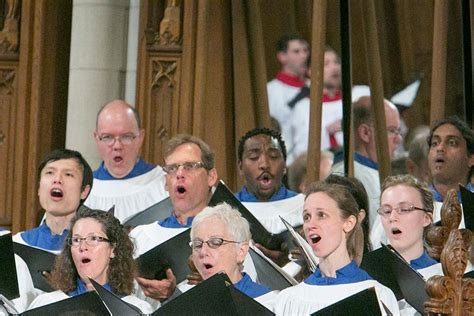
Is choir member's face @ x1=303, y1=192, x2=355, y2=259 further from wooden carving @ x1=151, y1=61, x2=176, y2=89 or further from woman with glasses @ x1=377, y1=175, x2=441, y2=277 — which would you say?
wooden carving @ x1=151, y1=61, x2=176, y2=89

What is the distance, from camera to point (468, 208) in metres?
5.65

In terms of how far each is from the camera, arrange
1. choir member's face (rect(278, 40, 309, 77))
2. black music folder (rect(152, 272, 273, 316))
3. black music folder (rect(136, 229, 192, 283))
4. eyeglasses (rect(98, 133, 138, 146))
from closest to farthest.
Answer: black music folder (rect(152, 272, 273, 316)), black music folder (rect(136, 229, 192, 283)), eyeglasses (rect(98, 133, 138, 146)), choir member's face (rect(278, 40, 309, 77))

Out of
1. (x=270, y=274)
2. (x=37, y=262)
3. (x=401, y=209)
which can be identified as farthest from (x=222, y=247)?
(x=37, y=262)

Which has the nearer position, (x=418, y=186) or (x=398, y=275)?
(x=398, y=275)

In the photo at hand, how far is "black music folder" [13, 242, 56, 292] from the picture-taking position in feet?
20.5

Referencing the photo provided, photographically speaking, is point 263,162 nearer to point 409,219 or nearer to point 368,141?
point 409,219

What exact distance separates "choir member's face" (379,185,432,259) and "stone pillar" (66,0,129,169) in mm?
3406

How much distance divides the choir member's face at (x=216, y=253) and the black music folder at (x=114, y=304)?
38 centimetres

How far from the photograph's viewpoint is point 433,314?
5.02 metres

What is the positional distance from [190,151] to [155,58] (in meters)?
2.10

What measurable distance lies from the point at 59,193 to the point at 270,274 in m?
1.29

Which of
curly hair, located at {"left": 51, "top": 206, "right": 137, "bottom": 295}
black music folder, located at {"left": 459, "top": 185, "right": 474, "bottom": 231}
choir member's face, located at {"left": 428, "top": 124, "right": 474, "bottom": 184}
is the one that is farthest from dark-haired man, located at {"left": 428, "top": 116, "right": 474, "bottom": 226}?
curly hair, located at {"left": 51, "top": 206, "right": 137, "bottom": 295}

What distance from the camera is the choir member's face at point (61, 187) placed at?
22.0ft

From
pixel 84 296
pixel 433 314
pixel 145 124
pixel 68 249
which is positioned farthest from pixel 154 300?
pixel 145 124
